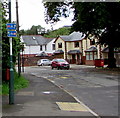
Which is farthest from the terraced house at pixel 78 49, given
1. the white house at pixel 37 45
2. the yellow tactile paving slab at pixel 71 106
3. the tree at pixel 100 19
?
the yellow tactile paving slab at pixel 71 106

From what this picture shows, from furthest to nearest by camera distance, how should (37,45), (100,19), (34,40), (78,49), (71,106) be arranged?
(34,40)
(37,45)
(78,49)
(100,19)
(71,106)

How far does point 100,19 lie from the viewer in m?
26.8

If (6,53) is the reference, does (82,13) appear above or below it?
above

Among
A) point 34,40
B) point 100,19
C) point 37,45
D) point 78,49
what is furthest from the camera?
point 34,40

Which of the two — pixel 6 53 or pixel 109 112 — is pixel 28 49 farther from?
pixel 109 112

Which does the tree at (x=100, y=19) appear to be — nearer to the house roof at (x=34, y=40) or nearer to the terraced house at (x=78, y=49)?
the terraced house at (x=78, y=49)

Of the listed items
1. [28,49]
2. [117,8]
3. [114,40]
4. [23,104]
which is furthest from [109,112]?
[28,49]

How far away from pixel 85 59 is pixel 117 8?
90.5 feet

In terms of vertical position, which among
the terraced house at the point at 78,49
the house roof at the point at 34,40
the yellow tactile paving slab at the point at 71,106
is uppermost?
the house roof at the point at 34,40

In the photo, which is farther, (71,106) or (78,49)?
(78,49)

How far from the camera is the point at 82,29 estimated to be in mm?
32125

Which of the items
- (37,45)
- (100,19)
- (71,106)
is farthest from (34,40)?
(71,106)

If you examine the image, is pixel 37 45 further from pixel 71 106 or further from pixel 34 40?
pixel 71 106

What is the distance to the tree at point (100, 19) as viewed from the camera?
26562mm
